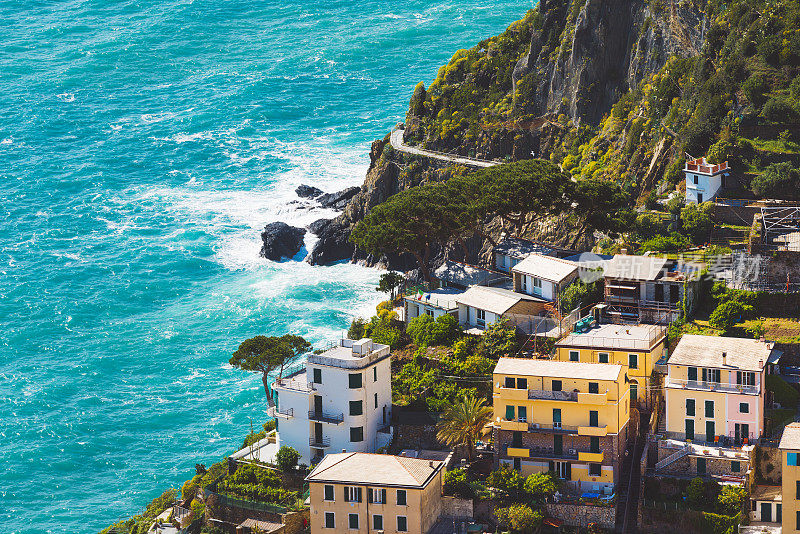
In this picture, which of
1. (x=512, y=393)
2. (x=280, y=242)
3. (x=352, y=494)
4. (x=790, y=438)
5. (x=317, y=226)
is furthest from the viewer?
(x=317, y=226)

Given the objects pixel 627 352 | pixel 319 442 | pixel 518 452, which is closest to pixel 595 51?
pixel 627 352

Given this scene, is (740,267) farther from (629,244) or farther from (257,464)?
(257,464)

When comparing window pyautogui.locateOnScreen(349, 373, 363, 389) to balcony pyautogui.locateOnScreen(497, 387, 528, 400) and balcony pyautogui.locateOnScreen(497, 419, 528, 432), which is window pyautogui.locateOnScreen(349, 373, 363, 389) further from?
balcony pyautogui.locateOnScreen(497, 419, 528, 432)

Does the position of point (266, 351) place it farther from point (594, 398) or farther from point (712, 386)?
point (712, 386)

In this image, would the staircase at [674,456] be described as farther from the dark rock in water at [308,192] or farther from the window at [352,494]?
the dark rock in water at [308,192]

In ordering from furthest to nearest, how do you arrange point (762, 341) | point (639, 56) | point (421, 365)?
1. point (639, 56)
2. point (421, 365)
3. point (762, 341)

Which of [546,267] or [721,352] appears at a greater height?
[546,267]

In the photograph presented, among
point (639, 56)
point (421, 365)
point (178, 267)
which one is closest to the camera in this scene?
point (421, 365)

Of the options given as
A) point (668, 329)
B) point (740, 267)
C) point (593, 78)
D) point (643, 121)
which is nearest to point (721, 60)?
point (643, 121)
